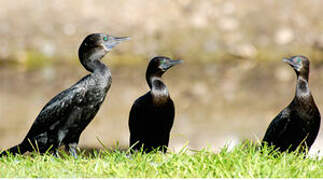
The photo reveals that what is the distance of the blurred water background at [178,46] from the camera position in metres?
13.0

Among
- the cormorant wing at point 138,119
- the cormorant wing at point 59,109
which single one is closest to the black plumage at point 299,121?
the cormorant wing at point 138,119

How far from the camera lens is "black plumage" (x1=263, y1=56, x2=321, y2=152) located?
603cm

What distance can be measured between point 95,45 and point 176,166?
5.44ft

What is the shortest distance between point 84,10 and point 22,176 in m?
13.5

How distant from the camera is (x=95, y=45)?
5.93 metres

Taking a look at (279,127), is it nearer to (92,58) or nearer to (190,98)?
(92,58)

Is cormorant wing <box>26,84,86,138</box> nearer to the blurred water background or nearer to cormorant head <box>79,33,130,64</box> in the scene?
cormorant head <box>79,33,130,64</box>

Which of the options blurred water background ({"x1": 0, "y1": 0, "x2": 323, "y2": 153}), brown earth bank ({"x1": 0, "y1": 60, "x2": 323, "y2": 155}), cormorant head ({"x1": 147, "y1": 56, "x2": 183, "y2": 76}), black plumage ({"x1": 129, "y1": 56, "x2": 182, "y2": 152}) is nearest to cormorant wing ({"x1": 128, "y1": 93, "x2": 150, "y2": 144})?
black plumage ({"x1": 129, "y1": 56, "x2": 182, "y2": 152})

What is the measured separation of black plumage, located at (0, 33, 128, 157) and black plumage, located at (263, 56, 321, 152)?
5.93ft

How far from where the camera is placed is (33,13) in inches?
687

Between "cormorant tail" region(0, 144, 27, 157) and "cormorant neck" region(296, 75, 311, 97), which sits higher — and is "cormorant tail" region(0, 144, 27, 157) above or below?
below

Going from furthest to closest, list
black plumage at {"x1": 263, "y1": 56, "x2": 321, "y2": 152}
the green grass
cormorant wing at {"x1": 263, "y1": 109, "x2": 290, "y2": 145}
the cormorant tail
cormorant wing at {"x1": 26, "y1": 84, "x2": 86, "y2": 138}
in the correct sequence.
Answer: cormorant wing at {"x1": 263, "y1": 109, "x2": 290, "y2": 145}, black plumage at {"x1": 263, "y1": 56, "x2": 321, "y2": 152}, the cormorant tail, cormorant wing at {"x1": 26, "y1": 84, "x2": 86, "y2": 138}, the green grass

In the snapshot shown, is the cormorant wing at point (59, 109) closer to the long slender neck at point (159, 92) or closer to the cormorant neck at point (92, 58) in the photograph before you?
the cormorant neck at point (92, 58)

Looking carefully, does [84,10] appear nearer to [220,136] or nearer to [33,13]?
[33,13]
